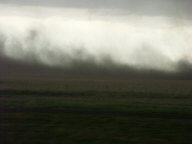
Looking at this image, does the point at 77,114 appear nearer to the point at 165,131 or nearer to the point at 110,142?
the point at 165,131

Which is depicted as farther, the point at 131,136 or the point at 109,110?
the point at 109,110

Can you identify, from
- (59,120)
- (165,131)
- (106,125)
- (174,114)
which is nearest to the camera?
(165,131)

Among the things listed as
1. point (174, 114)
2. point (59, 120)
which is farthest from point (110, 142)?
point (174, 114)

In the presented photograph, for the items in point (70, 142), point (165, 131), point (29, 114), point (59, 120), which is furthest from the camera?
point (29, 114)

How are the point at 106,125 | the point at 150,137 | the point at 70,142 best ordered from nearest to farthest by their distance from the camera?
the point at 70,142
the point at 150,137
the point at 106,125

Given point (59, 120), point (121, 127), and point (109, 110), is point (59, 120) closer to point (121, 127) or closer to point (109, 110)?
point (121, 127)

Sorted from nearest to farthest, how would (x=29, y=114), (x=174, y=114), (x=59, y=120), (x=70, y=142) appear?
(x=70, y=142)
(x=59, y=120)
(x=29, y=114)
(x=174, y=114)

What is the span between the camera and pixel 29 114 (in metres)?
21.9

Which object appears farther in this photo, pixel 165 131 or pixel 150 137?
pixel 165 131

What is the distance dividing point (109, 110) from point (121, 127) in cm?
681

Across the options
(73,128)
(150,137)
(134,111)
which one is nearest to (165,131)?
(150,137)

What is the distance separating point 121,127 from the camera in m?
18.0

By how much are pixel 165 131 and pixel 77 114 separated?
6.88 m

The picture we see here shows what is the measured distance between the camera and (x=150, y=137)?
15430 millimetres
